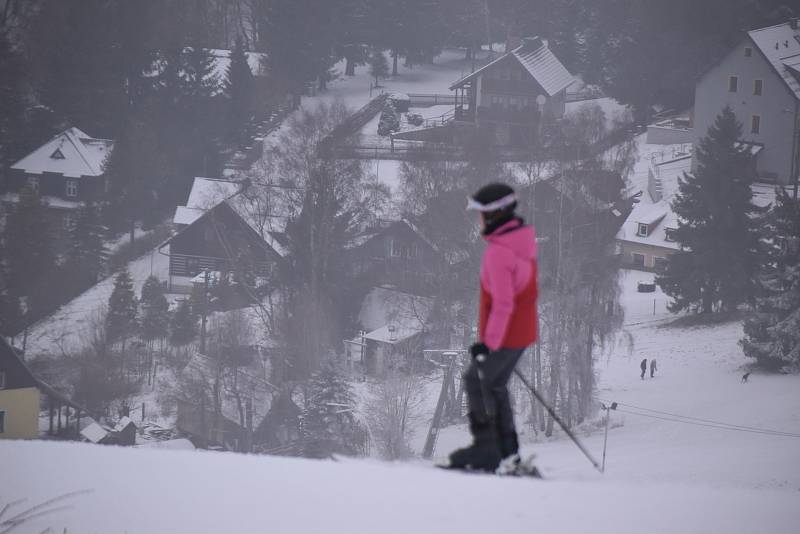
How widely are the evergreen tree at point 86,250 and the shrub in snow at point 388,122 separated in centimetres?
1225

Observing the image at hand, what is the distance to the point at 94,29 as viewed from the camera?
143ft

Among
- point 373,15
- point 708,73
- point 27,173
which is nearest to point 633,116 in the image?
point 708,73

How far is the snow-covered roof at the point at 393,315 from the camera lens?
Answer: 23562mm

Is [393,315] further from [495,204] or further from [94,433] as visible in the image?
[495,204]

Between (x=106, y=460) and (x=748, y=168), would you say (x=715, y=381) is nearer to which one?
(x=748, y=168)

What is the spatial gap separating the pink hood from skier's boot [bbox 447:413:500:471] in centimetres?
51

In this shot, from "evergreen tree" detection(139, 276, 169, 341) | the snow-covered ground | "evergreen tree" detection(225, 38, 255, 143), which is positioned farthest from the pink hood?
"evergreen tree" detection(225, 38, 255, 143)

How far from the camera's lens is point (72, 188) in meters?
36.3

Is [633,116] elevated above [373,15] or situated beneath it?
situated beneath

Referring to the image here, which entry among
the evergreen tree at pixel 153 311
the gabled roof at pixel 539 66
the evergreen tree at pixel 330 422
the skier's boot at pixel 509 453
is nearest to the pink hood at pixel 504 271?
the skier's boot at pixel 509 453

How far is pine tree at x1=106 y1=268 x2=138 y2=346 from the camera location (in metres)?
25.1

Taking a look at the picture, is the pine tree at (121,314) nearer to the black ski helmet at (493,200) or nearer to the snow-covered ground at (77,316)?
the snow-covered ground at (77,316)

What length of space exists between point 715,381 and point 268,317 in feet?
35.9

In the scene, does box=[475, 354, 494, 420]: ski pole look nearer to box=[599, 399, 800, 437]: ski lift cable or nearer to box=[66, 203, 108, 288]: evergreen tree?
box=[599, 399, 800, 437]: ski lift cable
